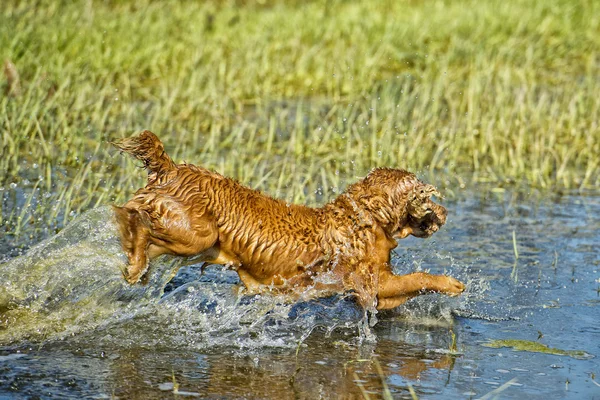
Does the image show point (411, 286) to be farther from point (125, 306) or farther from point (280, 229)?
point (125, 306)

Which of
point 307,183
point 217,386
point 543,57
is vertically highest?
point 543,57

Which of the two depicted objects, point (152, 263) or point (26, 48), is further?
point (26, 48)

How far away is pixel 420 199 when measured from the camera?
5.59 metres

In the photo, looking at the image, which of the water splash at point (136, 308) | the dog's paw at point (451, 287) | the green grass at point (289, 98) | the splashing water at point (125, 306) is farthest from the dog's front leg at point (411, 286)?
the green grass at point (289, 98)

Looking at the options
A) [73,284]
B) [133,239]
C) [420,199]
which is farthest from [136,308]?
[420,199]

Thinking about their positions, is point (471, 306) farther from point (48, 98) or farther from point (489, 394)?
point (48, 98)

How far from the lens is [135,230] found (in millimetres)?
4941

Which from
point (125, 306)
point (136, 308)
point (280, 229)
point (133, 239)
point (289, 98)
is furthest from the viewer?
point (289, 98)

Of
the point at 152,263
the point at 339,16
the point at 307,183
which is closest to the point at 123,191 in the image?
the point at 307,183

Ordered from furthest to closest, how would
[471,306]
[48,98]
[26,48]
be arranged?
[26,48] < [48,98] < [471,306]

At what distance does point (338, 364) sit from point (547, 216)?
3.68 metres

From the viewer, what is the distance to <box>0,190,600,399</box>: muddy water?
465 centimetres

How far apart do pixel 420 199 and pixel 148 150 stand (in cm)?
163

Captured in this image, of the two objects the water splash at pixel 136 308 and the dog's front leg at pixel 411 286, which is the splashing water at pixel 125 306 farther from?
the dog's front leg at pixel 411 286
